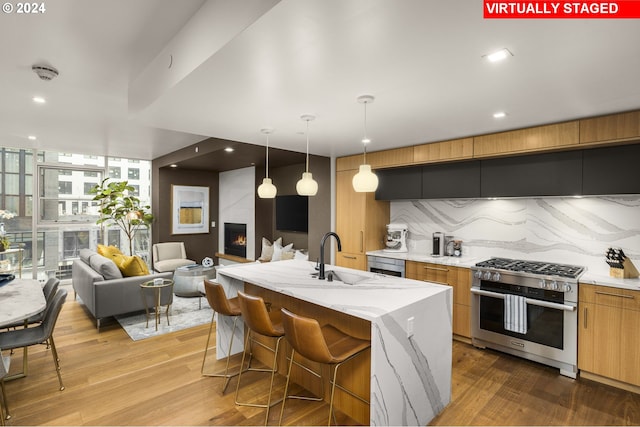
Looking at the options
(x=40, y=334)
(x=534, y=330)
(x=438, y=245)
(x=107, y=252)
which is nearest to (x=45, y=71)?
(x=40, y=334)

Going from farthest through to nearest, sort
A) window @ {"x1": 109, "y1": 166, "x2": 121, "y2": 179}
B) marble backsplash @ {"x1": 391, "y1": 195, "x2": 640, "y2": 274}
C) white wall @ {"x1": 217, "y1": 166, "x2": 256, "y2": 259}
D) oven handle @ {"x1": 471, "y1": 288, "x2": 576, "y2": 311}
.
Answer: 1. window @ {"x1": 109, "y1": 166, "x2": 121, "y2": 179}
2. white wall @ {"x1": 217, "y1": 166, "x2": 256, "y2": 259}
3. marble backsplash @ {"x1": 391, "y1": 195, "x2": 640, "y2": 274}
4. oven handle @ {"x1": 471, "y1": 288, "x2": 576, "y2": 311}

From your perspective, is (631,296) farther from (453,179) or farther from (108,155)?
Result: (108,155)

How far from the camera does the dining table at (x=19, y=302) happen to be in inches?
90.3

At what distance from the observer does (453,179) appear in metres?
3.92

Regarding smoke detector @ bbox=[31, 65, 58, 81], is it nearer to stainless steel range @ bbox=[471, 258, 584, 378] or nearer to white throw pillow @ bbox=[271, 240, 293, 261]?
white throw pillow @ bbox=[271, 240, 293, 261]

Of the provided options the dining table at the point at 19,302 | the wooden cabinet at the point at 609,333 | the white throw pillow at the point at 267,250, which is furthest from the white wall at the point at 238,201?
the wooden cabinet at the point at 609,333

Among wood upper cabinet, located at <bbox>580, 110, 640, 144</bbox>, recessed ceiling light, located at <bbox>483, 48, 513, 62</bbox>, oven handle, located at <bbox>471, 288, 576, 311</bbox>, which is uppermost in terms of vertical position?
recessed ceiling light, located at <bbox>483, 48, 513, 62</bbox>

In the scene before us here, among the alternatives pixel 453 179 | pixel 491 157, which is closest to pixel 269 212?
pixel 453 179

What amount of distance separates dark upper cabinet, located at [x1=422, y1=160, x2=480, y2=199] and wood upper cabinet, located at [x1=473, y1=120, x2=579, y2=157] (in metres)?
0.29

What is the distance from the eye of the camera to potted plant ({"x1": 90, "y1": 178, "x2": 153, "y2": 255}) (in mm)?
6371

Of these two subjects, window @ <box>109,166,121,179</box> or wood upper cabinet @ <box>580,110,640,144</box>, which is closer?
wood upper cabinet @ <box>580,110,640,144</box>

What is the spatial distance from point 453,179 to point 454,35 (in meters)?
2.63

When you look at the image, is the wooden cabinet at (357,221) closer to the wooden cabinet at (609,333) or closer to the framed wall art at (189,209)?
the wooden cabinet at (609,333)

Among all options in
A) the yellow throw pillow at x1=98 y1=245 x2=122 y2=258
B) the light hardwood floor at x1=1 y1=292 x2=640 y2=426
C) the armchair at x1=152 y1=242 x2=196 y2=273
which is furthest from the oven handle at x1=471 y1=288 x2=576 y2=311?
the armchair at x1=152 y1=242 x2=196 y2=273
